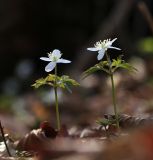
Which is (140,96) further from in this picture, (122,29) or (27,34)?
(27,34)

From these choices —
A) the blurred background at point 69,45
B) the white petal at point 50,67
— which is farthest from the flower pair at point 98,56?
the blurred background at point 69,45

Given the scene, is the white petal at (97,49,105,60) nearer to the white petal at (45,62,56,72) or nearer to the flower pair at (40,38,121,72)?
the flower pair at (40,38,121,72)

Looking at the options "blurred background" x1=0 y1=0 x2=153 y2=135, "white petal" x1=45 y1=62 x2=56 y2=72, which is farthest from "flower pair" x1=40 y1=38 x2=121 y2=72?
"blurred background" x1=0 y1=0 x2=153 y2=135

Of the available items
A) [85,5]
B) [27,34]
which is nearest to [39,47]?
[27,34]

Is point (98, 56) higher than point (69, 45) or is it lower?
lower

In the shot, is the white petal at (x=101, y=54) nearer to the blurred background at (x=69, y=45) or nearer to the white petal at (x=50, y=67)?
the white petal at (x=50, y=67)

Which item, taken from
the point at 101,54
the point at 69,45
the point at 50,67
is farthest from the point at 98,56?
the point at 69,45

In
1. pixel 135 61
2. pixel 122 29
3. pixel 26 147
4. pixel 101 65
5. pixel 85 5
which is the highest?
pixel 85 5

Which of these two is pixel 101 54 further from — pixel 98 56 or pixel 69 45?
pixel 69 45
